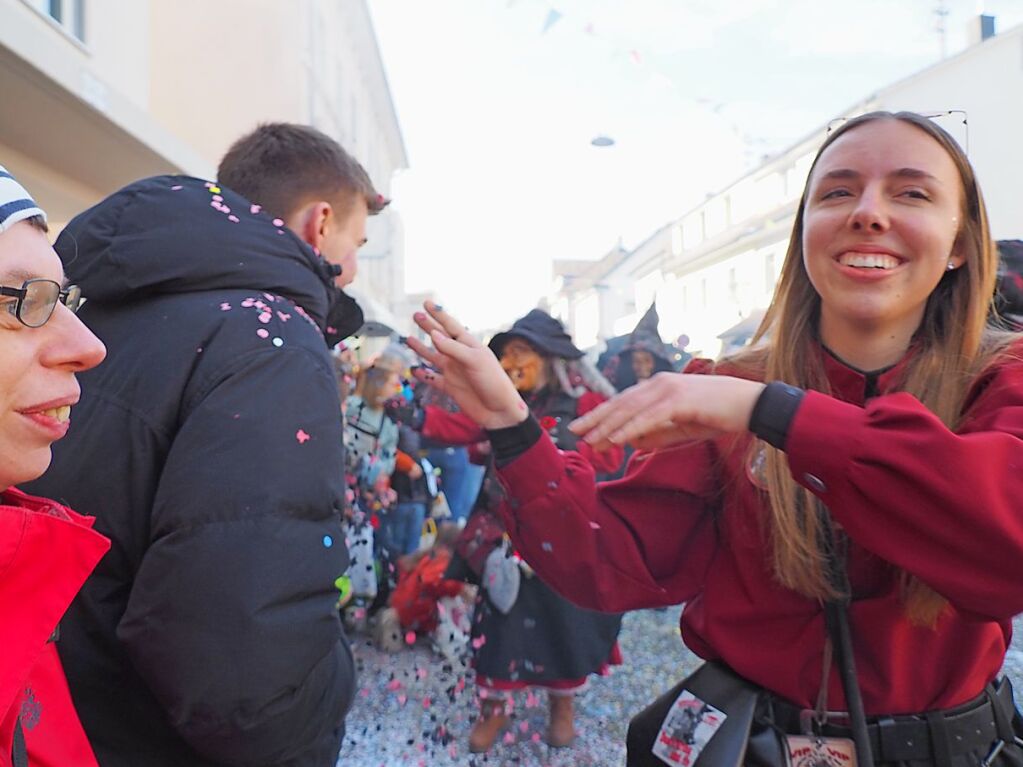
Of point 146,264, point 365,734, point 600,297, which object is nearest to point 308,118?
point 365,734

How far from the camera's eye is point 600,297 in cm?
3994

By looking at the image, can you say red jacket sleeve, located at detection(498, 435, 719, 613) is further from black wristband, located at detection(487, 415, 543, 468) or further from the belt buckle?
the belt buckle

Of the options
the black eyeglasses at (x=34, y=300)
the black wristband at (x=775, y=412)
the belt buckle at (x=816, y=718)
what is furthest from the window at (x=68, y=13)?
the belt buckle at (x=816, y=718)

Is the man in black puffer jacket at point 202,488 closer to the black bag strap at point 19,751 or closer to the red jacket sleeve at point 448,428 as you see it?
the black bag strap at point 19,751

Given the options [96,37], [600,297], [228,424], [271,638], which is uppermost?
[96,37]

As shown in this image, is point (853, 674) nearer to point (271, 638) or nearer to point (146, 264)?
point (271, 638)

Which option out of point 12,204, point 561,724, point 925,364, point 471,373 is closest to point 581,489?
point 471,373

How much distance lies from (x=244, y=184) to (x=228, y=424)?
96 centimetres

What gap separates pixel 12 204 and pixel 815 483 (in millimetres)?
1166

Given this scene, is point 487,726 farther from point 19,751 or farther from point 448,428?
point 19,751

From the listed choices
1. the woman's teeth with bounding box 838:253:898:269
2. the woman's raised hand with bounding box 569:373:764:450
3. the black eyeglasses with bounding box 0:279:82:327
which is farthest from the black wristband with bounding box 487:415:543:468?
the black eyeglasses with bounding box 0:279:82:327

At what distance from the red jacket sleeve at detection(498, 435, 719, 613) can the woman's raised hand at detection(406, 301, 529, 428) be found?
10cm

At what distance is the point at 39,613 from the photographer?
0.90 metres

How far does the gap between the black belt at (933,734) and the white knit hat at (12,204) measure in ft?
4.81
